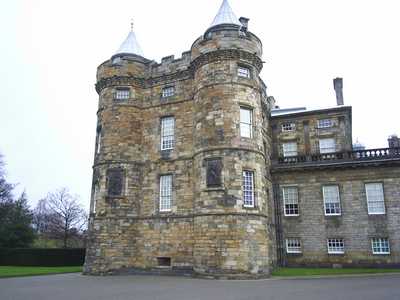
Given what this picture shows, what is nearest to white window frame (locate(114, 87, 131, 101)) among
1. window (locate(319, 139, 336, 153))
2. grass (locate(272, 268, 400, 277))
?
grass (locate(272, 268, 400, 277))

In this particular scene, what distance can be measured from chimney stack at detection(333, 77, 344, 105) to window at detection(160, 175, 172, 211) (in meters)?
19.1

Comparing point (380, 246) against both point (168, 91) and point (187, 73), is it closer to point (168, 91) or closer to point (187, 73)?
point (187, 73)

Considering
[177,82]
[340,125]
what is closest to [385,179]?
[340,125]

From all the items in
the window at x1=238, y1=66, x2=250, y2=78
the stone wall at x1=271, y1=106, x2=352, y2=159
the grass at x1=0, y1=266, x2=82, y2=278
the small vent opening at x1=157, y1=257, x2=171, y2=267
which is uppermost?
the window at x1=238, y1=66, x2=250, y2=78

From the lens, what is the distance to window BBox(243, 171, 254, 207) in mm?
20688

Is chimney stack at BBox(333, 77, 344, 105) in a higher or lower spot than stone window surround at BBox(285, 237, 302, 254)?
higher

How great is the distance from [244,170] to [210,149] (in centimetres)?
247

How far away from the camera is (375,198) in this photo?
977 inches

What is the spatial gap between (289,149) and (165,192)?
1296 cm

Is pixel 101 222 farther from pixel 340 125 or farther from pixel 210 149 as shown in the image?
pixel 340 125

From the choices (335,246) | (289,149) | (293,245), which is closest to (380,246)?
(335,246)

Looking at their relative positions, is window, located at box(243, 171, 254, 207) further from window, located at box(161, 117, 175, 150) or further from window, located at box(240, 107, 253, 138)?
window, located at box(161, 117, 175, 150)

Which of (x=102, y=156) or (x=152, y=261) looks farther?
(x=102, y=156)

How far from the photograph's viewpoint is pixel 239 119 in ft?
71.3
